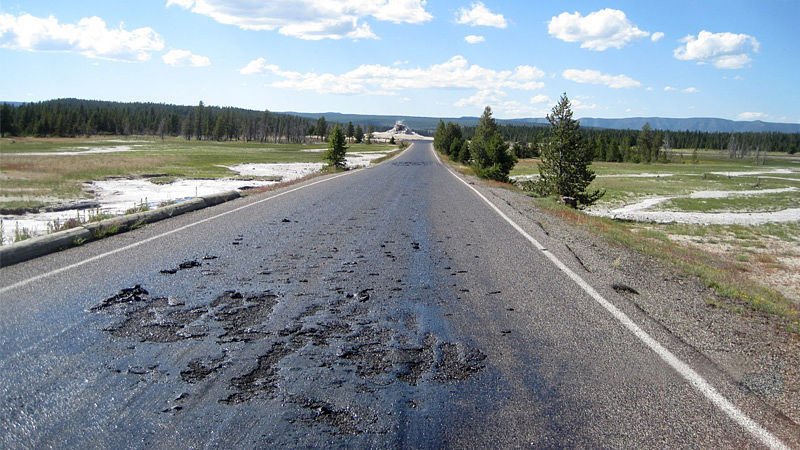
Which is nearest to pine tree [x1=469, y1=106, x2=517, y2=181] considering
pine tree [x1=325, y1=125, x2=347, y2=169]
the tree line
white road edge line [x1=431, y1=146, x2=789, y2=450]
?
pine tree [x1=325, y1=125, x2=347, y2=169]

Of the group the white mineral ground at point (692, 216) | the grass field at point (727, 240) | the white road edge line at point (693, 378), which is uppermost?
the white road edge line at point (693, 378)

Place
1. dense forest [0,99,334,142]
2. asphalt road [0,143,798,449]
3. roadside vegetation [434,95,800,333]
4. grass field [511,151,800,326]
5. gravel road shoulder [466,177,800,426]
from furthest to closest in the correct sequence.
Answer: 1. dense forest [0,99,334,142]
2. roadside vegetation [434,95,800,333]
3. grass field [511,151,800,326]
4. gravel road shoulder [466,177,800,426]
5. asphalt road [0,143,798,449]

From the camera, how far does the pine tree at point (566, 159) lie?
3556 cm

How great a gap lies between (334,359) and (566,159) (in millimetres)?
33442

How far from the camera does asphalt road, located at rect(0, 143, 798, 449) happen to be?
3523mm

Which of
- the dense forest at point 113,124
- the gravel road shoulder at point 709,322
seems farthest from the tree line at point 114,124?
the gravel road shoulder at point 709,322

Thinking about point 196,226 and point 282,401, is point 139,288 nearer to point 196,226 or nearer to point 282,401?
point 282,401

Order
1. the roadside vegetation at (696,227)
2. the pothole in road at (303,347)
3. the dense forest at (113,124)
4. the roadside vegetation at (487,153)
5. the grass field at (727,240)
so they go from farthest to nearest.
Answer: the dense forest at (113,124)
the roadside vegetation at (487,153)
the roadside vegetation at (696,227)
the grass field at (727,240)
the pothole in road at (303,347)

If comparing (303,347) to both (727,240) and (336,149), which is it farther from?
(336,149)

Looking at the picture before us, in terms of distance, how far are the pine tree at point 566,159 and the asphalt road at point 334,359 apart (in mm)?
27927

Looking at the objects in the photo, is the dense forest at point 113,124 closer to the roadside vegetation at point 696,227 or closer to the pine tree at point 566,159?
the roadside vegetation at point 696,227

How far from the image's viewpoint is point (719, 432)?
3611 millimetres

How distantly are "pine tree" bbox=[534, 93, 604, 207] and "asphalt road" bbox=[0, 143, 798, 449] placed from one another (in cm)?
2793

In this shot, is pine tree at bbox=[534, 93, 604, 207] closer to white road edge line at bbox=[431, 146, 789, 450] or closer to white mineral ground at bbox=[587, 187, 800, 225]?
white mineral ground at bbox=[587, 187, 800, 225]
